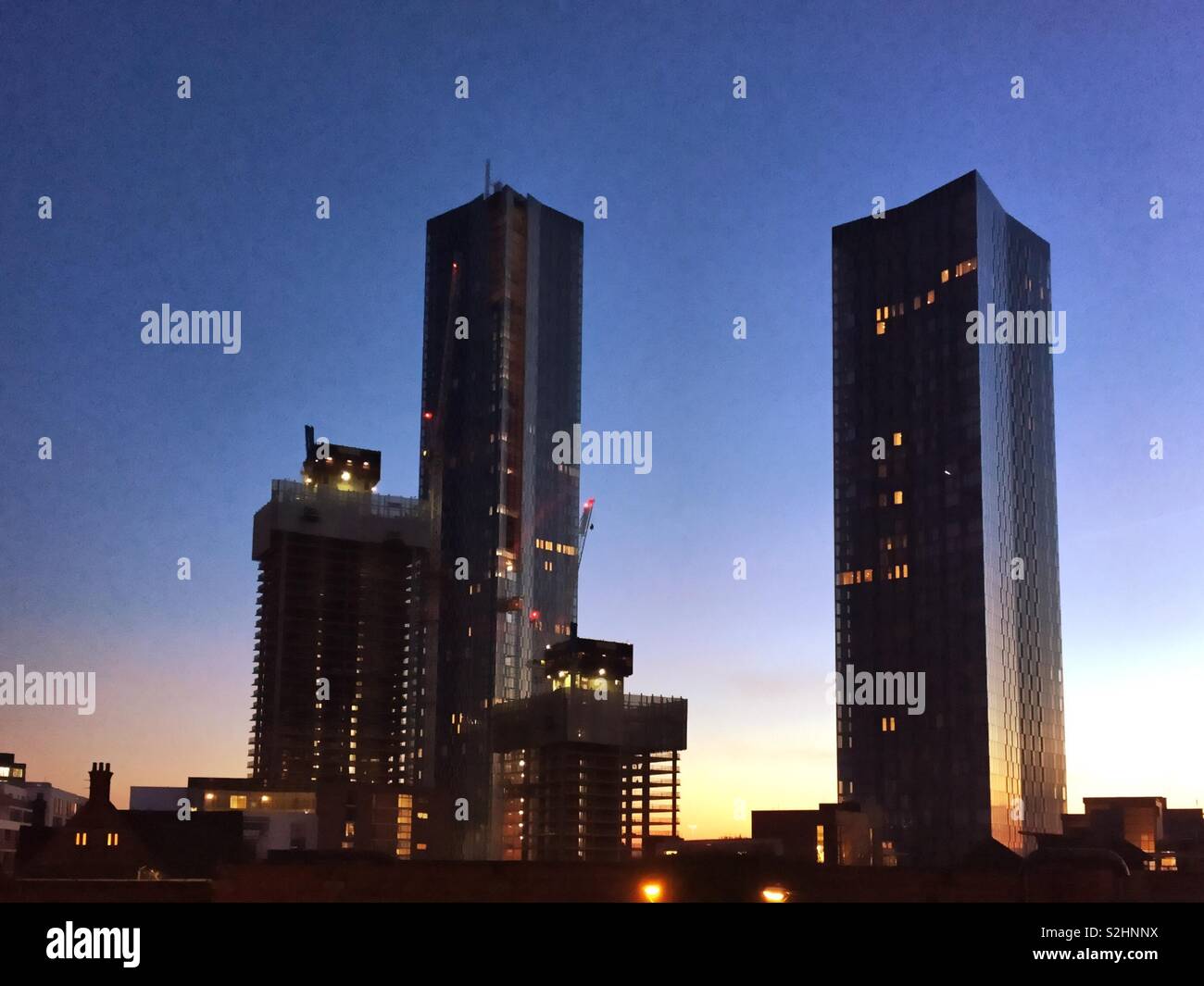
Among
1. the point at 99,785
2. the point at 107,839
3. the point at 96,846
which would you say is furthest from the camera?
the point at 99,785

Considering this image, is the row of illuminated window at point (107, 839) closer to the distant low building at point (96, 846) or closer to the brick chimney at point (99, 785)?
the distant low building at point (96, 846)

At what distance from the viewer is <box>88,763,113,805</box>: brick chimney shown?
187 metres

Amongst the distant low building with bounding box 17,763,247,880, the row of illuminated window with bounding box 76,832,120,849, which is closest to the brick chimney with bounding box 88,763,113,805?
the distant low building with bounding box 17,763,247,880

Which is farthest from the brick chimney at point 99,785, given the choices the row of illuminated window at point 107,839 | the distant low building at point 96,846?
the row of illuminated window at point 107,839

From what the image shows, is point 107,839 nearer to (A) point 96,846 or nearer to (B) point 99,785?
(A) point 96,846

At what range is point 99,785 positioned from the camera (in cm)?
18738

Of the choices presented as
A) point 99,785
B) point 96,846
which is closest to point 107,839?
point 96,846

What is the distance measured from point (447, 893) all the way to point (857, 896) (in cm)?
3579
